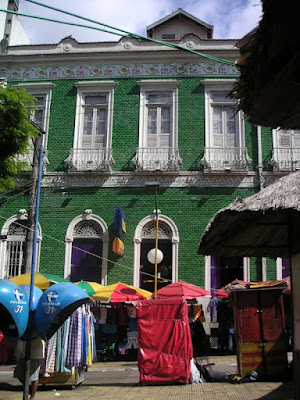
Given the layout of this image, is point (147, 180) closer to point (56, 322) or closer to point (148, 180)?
point (148, 180)

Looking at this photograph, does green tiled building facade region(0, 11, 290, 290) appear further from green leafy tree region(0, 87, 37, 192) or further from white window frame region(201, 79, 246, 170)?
green leafy tree region(0, 87, 37, 192)

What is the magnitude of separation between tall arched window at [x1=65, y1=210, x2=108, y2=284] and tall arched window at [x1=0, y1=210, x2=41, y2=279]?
119 centimetres

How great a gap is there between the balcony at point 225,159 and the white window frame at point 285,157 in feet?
3.10

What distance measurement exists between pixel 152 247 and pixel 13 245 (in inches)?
199

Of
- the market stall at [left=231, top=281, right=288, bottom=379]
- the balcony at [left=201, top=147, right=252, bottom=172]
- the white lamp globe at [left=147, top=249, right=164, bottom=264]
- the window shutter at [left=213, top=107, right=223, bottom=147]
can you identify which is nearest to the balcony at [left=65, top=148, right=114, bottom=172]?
the white lamp globe at [left=147, top=249, right=164, bottom=264]

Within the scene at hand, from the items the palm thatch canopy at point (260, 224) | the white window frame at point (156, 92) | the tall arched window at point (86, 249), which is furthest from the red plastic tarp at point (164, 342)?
the white window frame at point (156, 92)

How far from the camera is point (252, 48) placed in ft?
10.5

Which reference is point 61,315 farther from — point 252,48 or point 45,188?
point 45,188

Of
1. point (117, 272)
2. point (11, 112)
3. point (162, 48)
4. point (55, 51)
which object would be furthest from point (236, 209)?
point (55, 51)

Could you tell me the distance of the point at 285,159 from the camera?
16453mm

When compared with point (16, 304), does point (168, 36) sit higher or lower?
higher

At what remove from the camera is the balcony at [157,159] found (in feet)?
54.0

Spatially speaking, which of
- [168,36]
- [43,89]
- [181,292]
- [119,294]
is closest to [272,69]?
[181,292]

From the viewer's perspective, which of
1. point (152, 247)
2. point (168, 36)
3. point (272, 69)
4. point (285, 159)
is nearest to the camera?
point (272, 69)
